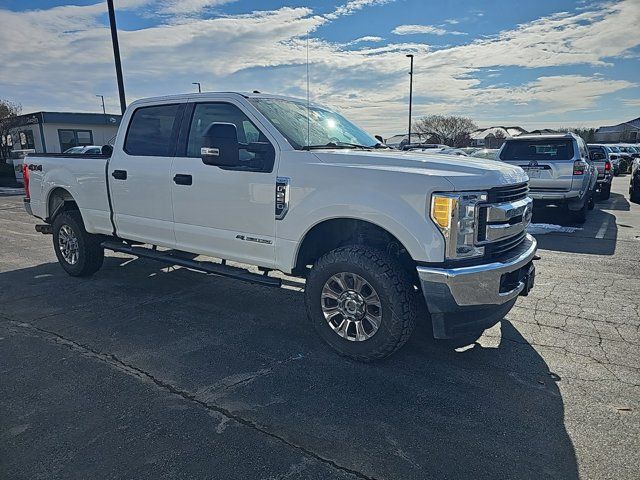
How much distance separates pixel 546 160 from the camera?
9.47 meters

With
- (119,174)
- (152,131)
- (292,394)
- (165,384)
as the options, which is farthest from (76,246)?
(292,394)

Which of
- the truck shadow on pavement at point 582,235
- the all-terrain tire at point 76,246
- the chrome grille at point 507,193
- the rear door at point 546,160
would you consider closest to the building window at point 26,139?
the all-terrain tire at point 76,246

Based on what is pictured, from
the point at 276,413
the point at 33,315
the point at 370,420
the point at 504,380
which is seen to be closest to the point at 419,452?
the point at 370,420

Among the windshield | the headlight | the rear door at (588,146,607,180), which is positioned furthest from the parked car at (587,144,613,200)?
the headlight

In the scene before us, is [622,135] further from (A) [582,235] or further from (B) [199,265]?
(B) [199,265]

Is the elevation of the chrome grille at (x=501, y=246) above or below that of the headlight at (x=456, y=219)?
below

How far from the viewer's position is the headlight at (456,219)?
3148mm

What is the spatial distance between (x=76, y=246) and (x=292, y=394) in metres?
4.26

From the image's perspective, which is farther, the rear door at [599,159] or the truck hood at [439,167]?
the rear door at [599,159]

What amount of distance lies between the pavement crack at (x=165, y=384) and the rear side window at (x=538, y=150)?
7993mm

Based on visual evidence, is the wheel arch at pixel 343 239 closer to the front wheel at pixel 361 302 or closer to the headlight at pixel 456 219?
the front wheel at pixel 361 302

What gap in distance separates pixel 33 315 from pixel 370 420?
378cm

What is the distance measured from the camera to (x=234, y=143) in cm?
386

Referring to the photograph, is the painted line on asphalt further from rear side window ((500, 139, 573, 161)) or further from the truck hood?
the truck hood
